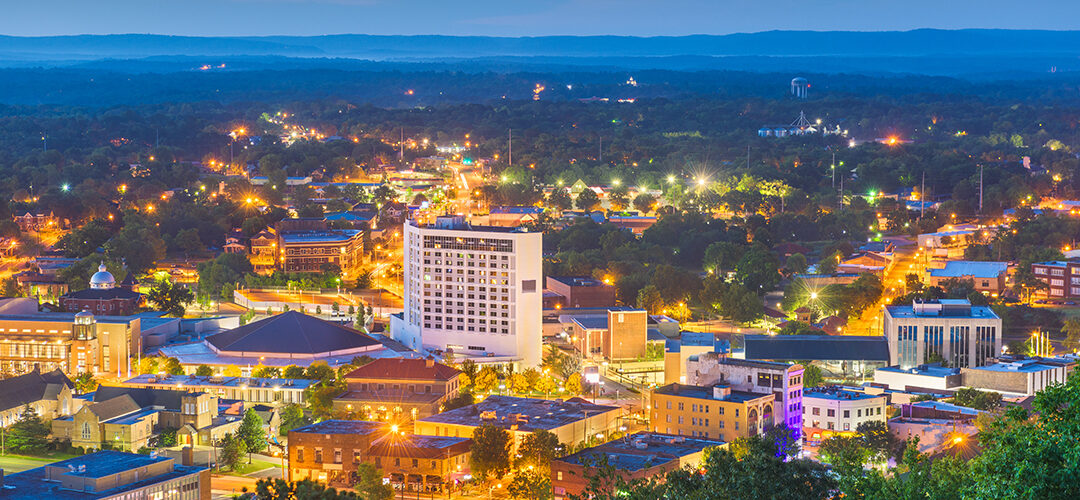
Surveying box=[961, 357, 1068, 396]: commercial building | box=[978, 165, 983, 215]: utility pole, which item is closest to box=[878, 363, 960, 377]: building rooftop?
box=[961, 357, 1068, 396]: commercial building

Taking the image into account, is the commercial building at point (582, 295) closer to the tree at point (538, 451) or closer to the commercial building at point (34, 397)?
the commercial building at point (34, 397)

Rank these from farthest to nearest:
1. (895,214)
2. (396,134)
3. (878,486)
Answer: (396,134) → (895,214) → (878,486)

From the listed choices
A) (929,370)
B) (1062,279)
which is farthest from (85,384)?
(1062,279)

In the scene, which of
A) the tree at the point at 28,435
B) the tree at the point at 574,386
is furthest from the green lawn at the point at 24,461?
the tree at the point at 574,386

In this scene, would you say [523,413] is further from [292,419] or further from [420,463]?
[292,419]

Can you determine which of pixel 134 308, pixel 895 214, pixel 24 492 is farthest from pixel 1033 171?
pixel 24 492

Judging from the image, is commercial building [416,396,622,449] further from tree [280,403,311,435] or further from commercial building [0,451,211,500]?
commercial building [0,451,211,500]

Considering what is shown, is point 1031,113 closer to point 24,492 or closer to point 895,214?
point 895,214
